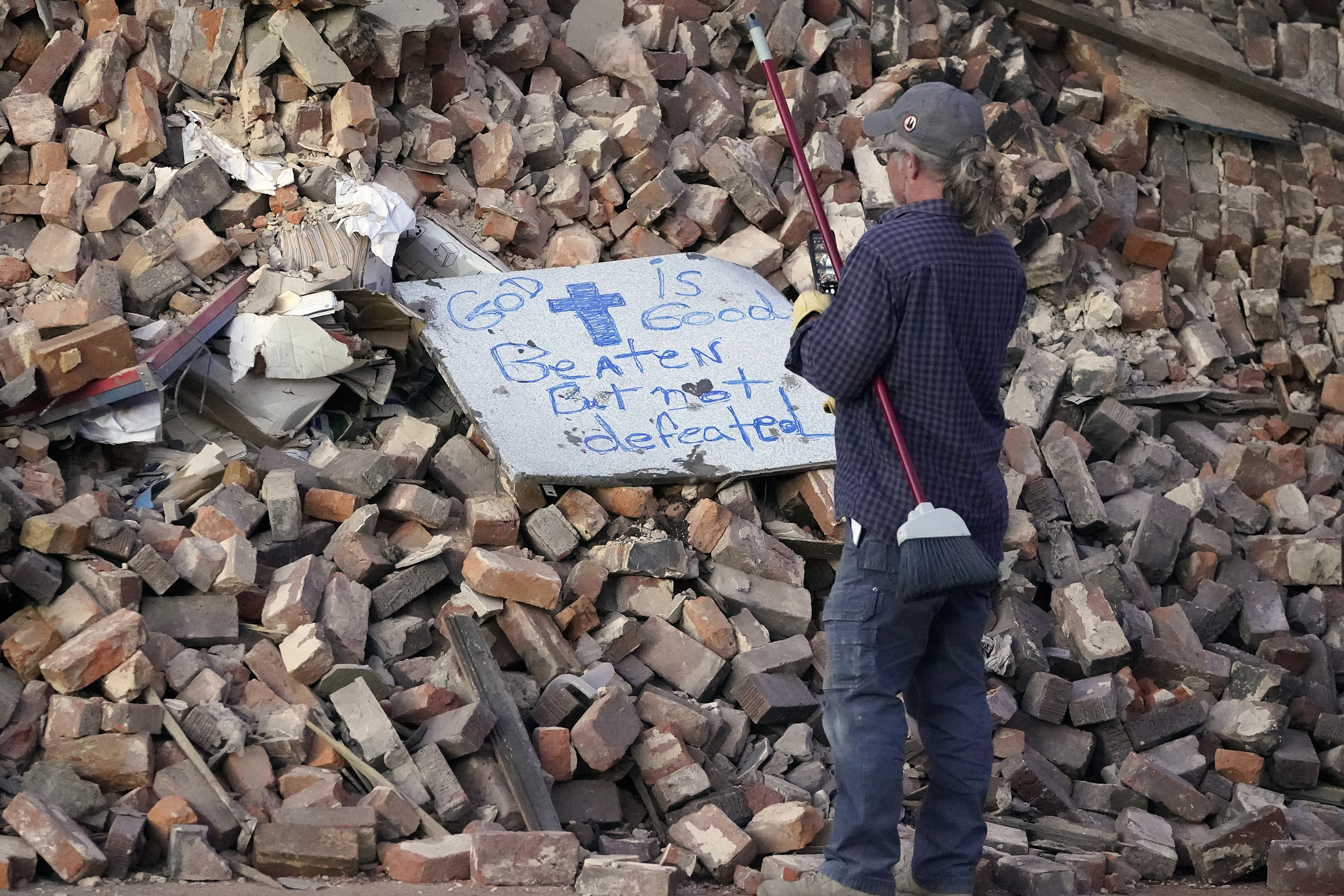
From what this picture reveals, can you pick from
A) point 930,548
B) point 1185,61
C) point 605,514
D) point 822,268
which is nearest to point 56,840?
point 605,514

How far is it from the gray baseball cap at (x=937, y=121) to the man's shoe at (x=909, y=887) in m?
1.66

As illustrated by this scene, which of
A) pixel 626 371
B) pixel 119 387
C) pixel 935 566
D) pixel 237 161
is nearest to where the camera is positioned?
pixel 935 566

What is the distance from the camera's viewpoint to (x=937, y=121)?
2.91 metres

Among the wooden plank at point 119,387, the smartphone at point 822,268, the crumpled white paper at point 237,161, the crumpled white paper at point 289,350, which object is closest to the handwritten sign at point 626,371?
the crumpled white paper at point 289,350

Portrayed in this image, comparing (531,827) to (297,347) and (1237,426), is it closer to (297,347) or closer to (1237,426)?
(297,347)

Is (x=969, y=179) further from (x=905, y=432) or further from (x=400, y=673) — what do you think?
(x=400, y=673)

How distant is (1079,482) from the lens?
5.34 m

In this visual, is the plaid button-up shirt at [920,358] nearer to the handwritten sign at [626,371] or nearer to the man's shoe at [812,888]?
the man's shoe at [812,888]

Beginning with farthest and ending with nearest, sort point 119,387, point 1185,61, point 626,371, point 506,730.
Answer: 1. point 1185,61
2. point 626,371
3. point 119,387
4. point 506,730

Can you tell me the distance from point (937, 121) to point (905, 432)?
68 centimetres

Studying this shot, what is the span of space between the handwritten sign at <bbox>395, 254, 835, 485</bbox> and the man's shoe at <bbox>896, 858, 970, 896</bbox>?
1.64m

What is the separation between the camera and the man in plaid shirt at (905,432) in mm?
2883

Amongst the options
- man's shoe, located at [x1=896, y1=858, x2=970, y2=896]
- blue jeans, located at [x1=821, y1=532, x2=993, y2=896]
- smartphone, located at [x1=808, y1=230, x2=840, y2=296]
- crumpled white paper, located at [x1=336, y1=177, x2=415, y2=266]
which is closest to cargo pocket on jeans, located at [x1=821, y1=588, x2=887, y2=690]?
blue jeans, located at [x1=821, y1=532, x2=993, y2=896]

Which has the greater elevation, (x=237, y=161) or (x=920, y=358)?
(x=920, y=358)
